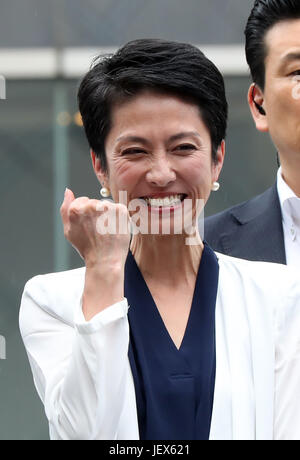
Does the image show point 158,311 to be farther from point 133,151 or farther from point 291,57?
point 291,57

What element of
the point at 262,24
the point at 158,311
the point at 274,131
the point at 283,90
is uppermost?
the point at 262,24

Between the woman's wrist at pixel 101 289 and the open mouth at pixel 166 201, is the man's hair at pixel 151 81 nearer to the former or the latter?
the open mouth at pixel 166 201

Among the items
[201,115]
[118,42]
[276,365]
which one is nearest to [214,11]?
[118,42]

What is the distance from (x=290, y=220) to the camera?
8.30 ft

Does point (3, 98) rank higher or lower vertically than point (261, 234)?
higher

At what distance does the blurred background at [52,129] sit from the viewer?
4598 millimetres

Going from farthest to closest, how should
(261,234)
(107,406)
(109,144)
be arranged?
(261,234) < (109,144) < (107,406)

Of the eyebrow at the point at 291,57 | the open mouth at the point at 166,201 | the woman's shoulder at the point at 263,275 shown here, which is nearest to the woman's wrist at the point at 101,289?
the open mouth at the point at 166,201

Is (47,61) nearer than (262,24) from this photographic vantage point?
No

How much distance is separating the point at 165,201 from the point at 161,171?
0.28ft

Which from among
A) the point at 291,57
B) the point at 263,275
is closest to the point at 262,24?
the point at 291,57

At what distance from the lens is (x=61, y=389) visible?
60.9 inches
